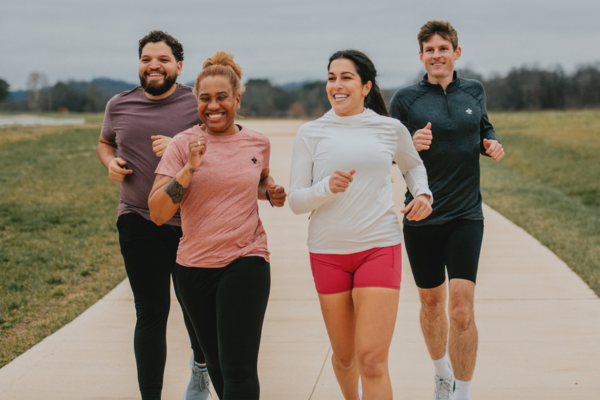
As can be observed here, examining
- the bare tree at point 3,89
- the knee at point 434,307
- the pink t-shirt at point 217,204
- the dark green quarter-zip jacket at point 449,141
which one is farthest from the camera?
the bare tree at point 3,89

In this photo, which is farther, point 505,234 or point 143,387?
point 505,234

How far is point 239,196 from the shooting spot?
3.19 meters

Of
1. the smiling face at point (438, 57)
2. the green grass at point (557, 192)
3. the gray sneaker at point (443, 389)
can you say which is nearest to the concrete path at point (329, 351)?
the gray sneaker at point (443, 389)

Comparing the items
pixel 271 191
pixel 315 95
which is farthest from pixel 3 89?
pixel 271 191

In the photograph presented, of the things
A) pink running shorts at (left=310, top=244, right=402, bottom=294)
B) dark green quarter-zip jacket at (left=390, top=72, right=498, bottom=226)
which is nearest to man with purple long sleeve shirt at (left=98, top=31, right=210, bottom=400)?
pink running shorts at (left=310, top=244, right=402, bottom=294)

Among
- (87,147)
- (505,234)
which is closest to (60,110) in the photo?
(87,147)

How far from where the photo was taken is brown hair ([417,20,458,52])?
13.1 feet

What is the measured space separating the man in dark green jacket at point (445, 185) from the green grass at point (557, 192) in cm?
305

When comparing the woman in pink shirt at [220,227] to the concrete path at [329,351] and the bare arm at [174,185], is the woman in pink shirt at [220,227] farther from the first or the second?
the concrete path at [329,351]

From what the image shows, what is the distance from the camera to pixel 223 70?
323 cm

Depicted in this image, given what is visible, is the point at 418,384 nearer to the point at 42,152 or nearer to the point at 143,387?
the point at 143,387

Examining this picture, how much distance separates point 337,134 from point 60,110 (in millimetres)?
148339

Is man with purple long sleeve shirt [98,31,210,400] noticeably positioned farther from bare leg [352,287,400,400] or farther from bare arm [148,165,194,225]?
bare leg [352,287,400,400]

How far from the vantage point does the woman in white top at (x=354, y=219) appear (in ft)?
10.5
